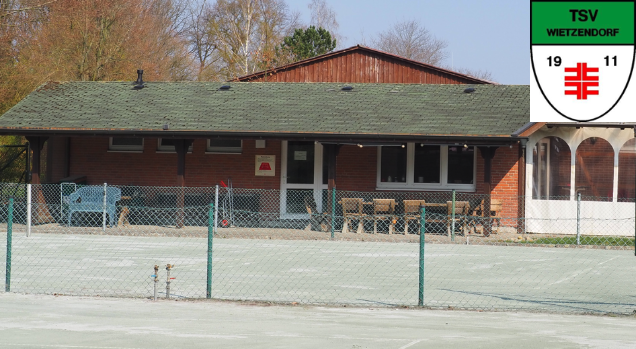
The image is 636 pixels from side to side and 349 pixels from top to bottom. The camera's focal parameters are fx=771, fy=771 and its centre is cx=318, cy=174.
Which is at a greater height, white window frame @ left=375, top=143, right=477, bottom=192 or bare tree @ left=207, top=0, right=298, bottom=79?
bare tree @ left=207, top=0, right=298, bottom=79

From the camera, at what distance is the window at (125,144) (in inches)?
916

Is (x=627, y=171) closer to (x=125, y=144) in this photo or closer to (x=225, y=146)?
(x=225, y=146)

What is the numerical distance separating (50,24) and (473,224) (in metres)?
23.0

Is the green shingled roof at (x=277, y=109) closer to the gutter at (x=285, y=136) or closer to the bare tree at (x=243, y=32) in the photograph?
the gutter at (x=285, y=136)

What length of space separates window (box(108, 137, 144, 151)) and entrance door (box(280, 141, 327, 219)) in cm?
442

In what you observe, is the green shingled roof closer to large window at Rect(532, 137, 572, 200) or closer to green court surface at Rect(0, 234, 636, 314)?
large window at Rect(532, 137, 572, 200)

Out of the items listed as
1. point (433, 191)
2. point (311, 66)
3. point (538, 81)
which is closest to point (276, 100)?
point (433, 191)

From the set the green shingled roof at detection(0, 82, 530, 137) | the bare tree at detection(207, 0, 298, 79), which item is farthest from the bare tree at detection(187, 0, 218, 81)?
the green shingled roof at detection(0, 82, 530, 137)

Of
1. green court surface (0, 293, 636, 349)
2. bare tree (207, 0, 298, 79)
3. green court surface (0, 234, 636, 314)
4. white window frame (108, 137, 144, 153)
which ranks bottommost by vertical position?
green court surface (0, 293, 636, 349)

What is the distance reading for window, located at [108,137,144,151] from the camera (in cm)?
2327

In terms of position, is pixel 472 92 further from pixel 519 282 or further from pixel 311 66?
pixel 519 282

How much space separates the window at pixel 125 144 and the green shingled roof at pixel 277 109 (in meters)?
0.99

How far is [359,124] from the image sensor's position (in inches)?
823

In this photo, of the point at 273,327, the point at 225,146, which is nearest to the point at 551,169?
the point at 225,146
